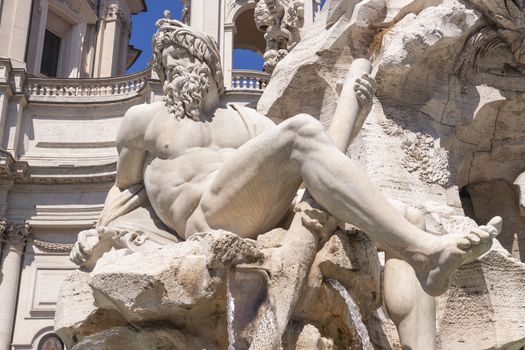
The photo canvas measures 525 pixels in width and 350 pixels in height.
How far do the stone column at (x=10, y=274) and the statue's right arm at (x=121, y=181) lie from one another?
48.5 feet

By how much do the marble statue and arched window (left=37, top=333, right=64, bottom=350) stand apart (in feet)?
46.5

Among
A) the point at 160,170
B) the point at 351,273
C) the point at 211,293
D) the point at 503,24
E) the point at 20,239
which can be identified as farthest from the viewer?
the point at 20,239

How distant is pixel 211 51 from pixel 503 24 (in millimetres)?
1759

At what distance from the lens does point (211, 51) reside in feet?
10.8

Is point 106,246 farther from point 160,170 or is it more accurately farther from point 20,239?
point 20,239

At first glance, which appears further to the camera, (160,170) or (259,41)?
(259,41)

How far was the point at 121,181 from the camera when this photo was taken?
11.2 feet

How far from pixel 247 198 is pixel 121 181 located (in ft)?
2.74

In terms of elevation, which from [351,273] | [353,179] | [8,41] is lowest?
[351,273]

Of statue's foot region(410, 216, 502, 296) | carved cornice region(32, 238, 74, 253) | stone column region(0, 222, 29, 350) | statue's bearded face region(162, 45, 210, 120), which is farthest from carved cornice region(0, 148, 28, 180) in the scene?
statue's foot region(410, 216, 502, 296)

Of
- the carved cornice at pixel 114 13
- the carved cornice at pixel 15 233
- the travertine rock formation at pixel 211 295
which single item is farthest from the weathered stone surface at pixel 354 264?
the carved cornice at pixel 114 13

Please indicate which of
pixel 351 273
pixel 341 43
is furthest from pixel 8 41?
pixel 351 273

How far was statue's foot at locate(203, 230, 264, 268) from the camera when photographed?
2.52m

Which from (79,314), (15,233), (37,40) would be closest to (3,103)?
(15,233)
